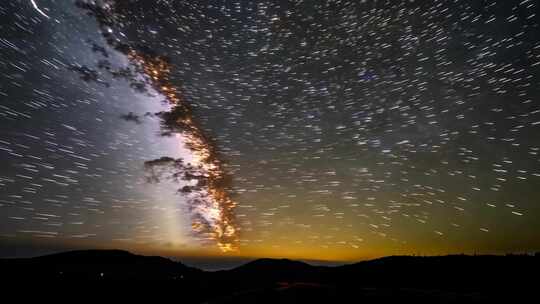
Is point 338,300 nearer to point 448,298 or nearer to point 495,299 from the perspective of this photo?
point 448,298

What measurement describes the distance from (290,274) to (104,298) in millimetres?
86802

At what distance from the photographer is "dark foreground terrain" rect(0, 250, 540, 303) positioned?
605cm

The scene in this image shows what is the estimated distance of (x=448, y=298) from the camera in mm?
5691

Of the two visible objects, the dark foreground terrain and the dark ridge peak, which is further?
the dark ridge peak

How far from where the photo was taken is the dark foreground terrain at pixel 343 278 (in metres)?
6.05

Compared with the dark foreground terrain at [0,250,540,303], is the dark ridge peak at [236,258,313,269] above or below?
above

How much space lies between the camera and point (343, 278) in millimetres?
52781

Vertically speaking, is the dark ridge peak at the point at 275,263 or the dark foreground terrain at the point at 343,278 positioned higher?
the dark ridge peak at the point at 275,263

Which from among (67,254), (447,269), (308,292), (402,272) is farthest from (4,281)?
(67,254)

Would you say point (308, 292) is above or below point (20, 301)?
above

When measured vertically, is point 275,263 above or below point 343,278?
above

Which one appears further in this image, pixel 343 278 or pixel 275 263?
pixel 275 263

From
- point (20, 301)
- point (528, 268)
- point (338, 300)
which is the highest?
point (528, 268)

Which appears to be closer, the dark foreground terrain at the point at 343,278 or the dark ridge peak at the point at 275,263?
the dark foreground terrain at the point at 343,278
